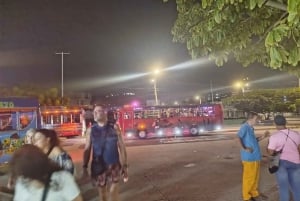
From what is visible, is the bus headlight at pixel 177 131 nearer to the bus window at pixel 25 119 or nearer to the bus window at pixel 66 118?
the bus window at pixel 66 118

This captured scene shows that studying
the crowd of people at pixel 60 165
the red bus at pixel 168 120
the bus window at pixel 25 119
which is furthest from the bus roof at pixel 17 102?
the red bus at pixel 168 120

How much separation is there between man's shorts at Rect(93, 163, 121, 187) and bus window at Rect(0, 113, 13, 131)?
26.9 feet

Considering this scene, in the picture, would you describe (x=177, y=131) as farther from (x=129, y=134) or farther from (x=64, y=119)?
(x=64, y=119)

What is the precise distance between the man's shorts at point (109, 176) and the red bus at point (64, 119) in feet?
92.9

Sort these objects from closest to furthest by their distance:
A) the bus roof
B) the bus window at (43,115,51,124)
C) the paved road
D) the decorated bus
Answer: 1. the paved road
2. the decorated bus
3. the bus roof
4. the bus window at (43,115,51,124)

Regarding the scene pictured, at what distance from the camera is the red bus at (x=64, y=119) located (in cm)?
3409

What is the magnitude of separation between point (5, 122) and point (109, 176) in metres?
8.48

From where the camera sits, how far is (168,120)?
3142 cm

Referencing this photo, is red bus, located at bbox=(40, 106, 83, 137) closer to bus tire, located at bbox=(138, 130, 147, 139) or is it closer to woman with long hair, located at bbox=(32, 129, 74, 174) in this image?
bus tire, located at bbox=(138, 130, 147, 139)

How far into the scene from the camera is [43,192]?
3.06 meters

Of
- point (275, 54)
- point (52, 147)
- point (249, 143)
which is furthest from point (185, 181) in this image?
point (275, 54)

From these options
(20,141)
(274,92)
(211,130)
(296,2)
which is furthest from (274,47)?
(274,92)

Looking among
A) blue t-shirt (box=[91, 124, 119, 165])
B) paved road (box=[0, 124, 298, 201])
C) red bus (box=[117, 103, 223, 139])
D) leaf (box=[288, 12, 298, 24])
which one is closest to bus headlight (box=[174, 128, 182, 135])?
red bus (box=[117, 103, 223, 139])

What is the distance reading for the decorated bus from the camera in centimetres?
1294
